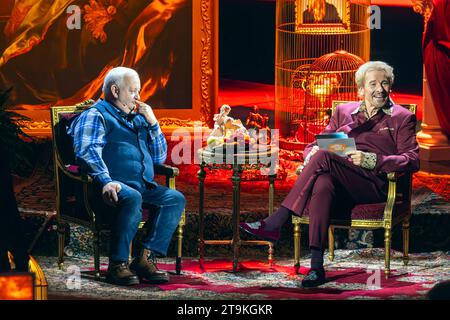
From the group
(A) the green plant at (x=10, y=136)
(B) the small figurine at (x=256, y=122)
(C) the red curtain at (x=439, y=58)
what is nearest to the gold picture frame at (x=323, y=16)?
(C) the red curtain at (x=439, y=58)

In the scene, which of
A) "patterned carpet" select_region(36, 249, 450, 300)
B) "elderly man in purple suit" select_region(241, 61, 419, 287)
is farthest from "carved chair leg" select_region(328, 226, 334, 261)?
"elderly man in purple suit" select_region(241, 61, 419, 287)

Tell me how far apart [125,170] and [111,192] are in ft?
0.89

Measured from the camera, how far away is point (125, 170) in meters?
8.97

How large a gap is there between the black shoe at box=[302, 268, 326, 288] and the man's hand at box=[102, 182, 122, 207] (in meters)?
1.24

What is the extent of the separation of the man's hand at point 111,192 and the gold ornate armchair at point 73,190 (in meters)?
0.18

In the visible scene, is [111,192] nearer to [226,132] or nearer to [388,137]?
[226,132]

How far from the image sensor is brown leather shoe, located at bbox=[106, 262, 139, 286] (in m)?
8.80

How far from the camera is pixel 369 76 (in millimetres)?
9086

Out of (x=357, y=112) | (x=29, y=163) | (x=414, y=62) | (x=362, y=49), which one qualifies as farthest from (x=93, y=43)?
(x=414, y=62)

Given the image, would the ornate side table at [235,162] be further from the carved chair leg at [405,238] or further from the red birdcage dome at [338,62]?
the red birdcage dome at [338,62]

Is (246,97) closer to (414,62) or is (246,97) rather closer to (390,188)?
(414,62)

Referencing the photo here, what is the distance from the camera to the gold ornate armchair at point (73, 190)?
8.95 meters

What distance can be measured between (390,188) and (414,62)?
22.8 feet

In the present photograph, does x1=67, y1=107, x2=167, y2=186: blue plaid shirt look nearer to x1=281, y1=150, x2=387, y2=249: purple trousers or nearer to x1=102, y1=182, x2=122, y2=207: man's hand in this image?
x1=102, y1=182, x2=122, y2=207: man's hand
